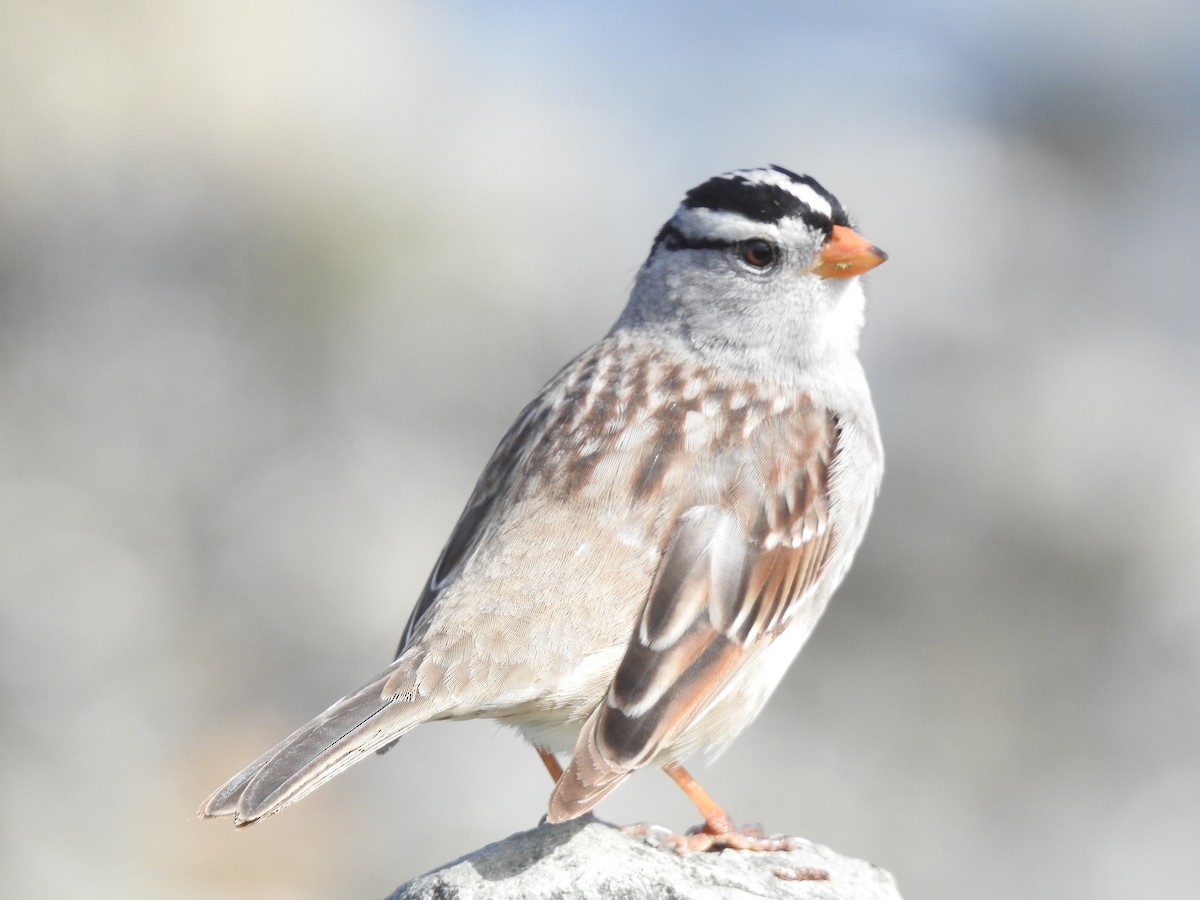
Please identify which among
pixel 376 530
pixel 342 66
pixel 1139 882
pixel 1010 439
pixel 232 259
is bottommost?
pixel 1139 882

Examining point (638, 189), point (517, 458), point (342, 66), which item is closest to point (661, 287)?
point (517, 458)

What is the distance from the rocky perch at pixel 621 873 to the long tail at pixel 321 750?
516 mm

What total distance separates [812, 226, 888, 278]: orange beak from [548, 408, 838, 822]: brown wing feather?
0.64 meters

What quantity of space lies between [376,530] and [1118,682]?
5.58 m

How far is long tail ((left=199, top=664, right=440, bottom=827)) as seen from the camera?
3959 millimetres

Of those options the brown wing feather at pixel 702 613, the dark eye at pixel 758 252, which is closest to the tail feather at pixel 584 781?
the brown wing feather at pixel 702 613

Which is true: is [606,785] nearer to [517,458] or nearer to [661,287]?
[517,458]

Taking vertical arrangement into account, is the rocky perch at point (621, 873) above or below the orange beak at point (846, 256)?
below

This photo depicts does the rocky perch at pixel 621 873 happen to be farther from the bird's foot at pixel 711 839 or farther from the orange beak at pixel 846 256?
the orange beak at pixel 846 256

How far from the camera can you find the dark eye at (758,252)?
577 centimetres

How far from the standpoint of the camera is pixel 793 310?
5738 mm

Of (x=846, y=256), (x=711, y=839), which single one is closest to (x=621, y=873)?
(x=711, y=839)

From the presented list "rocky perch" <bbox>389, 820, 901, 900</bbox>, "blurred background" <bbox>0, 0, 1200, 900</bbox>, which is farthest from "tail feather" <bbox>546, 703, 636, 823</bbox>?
"blurred background" <bbox>0, 0, 1200, 900</bbox>

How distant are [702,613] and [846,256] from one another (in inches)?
64.2
